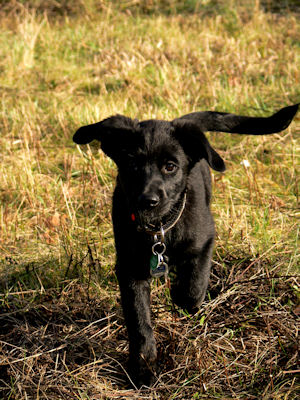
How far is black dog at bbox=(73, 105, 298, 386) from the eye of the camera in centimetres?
244

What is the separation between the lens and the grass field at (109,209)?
238 cm

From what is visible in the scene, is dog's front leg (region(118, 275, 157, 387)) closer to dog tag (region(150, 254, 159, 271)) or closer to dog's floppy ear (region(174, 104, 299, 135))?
dog tag (region(150, 254, 159, 271))

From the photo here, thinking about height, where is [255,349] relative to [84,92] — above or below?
above

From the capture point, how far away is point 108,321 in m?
Answer: 2.66

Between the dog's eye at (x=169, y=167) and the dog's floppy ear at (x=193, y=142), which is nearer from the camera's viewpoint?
the dog's floppy ear at (x=193, y=142)

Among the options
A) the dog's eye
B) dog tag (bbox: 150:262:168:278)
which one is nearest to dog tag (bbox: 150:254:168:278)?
dog tag (bbox: 150:262:168:278)

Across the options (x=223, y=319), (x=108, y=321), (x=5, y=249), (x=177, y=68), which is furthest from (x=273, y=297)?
(x=177, y=68)

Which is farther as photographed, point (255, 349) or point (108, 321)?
point (108, 321)

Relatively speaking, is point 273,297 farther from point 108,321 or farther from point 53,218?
point 53,218

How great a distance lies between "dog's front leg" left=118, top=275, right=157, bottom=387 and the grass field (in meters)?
0.08

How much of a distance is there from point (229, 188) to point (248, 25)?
3766mm

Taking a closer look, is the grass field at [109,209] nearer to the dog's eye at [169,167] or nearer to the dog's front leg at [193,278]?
the dog's front leg at [193,278]

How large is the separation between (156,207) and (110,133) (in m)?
0.44

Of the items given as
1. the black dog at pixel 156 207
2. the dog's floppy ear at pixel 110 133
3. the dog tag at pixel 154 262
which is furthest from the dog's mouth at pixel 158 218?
the dog's floppy ear at pixel 110 133
